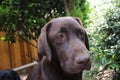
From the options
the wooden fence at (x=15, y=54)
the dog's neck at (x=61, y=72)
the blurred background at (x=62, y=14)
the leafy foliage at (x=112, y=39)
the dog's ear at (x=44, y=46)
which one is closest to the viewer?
the dog's ear at (x=44, y=46)

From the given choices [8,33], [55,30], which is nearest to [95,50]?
[8,33]

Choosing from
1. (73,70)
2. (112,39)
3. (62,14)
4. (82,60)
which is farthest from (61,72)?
(62,14)

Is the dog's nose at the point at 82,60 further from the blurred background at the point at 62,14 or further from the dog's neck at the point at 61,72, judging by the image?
the blurred background at the point at 62,14

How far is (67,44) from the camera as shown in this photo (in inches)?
104

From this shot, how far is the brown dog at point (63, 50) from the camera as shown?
2549 mm

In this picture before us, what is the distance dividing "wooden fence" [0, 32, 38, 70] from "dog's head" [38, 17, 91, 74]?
5.16 meters

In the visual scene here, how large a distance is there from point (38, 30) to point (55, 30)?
222cm

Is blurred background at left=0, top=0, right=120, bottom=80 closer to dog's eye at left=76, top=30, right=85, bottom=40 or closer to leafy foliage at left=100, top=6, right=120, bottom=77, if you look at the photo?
leafy foliage at left=100, top=6, right=120, bottom=77

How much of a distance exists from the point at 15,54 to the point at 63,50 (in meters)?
5.68

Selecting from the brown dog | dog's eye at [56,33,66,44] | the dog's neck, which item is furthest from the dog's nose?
the dog's neck

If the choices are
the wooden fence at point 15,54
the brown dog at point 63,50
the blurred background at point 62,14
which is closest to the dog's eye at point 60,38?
the brown dog at point 63,50

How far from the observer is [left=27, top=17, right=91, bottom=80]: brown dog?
2.55 metres

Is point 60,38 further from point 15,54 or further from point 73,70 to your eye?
point 15,54

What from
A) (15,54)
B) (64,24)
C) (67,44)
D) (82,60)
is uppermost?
(64,24)
